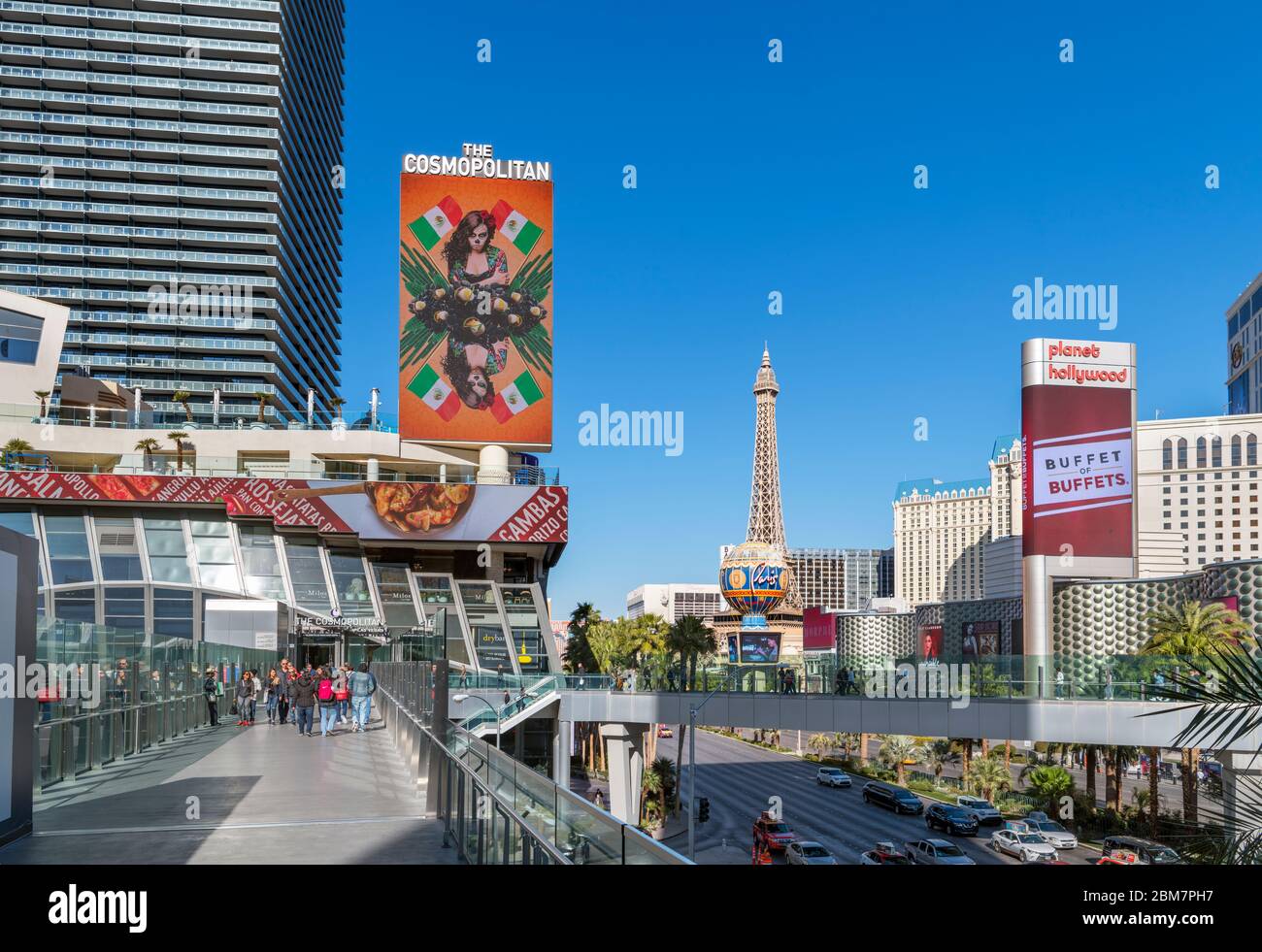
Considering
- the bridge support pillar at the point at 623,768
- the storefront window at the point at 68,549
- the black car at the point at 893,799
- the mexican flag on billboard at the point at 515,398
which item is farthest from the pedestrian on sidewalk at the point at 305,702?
the storefront window at the point at 68,549

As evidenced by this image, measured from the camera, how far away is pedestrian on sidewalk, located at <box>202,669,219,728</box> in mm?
27406

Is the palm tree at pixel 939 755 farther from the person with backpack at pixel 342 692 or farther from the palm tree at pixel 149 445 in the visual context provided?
the palm tree at pixel 149 445

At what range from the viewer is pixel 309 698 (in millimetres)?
24641

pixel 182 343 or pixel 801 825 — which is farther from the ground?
pixel 182 343

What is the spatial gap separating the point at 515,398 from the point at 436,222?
10.9 m

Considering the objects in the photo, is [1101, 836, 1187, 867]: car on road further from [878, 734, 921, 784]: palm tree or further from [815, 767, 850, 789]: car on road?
[878, 734, 921, 784]: palm tree

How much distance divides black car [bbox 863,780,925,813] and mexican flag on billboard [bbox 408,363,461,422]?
30400 mm

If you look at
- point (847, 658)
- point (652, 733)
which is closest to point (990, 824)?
point (847, 658)

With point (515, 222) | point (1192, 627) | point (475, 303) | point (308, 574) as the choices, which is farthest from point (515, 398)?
point (1192, 627)

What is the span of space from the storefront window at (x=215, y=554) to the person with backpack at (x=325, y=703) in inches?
1677

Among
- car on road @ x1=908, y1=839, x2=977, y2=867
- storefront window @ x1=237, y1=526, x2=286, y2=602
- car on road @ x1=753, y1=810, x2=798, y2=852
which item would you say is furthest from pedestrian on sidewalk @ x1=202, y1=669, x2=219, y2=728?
storefront window @ x1=237, y1=526, x2=286, y2=602
